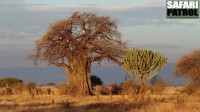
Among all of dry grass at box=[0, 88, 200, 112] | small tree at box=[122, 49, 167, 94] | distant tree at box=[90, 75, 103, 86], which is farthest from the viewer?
distant tree at box=[90, 75, 103, 86]

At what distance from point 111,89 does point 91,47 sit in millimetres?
7835

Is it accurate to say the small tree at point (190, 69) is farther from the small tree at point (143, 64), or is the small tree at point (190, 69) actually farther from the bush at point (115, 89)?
the small tree at point (143, 64)

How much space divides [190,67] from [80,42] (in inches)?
429

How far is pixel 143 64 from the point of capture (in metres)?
33.8

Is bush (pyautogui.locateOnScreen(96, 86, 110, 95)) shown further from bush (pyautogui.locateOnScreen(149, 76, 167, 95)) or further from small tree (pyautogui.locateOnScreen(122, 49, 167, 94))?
small tree (pyautogui.locateOnScreen(122, 49, 167, 94))

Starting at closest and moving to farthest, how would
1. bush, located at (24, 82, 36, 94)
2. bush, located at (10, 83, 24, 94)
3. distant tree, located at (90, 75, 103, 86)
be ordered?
bush, located at (10, 83, 24, 94)
bush, located at (24, 82, 36, 94)
distant tree, located at (90, 75, 103, 86)

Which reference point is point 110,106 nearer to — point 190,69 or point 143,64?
point 143,64

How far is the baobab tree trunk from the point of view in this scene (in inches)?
1945

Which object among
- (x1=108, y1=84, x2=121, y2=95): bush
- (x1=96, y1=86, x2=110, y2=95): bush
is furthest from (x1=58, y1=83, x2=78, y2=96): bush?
(x1=108, y1=84, x2=121, y2=95): bush

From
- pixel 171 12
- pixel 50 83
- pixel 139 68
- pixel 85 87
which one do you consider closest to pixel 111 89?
pixel 85 87

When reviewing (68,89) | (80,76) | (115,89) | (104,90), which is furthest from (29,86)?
(80,76)

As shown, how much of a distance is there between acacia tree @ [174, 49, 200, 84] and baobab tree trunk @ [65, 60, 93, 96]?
8740mm

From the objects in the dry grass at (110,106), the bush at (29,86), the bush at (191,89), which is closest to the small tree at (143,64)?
the dry grass at (110,106)

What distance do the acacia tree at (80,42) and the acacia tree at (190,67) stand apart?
6.29 meters
